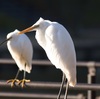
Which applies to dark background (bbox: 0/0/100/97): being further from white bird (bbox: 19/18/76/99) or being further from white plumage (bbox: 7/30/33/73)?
white bird (bbox: 19/18/76/99)

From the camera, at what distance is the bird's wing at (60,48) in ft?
19.5

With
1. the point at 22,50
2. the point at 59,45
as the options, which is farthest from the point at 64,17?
the point at 59,45

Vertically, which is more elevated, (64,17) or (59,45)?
(64,17)

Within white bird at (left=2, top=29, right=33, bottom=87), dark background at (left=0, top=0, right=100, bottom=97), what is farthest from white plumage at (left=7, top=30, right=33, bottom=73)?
dark background at (left=0, top=0, right=100, bottom=97)

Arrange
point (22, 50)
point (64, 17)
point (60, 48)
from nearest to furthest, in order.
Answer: point (60, 48), point (22, 50), point (64, 17)

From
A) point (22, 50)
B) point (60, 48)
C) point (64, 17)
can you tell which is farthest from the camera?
point (64, 17)

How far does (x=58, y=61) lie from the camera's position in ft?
19.8

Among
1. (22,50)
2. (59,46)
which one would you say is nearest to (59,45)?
(59,46)

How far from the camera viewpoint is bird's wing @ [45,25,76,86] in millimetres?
5938

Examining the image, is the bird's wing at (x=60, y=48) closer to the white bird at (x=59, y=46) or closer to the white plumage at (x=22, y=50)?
the white bird at (x=59, y=46)

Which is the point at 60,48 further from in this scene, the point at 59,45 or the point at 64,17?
the point at 64,17

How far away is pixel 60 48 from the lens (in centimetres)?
602

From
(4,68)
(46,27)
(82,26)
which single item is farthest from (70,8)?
(46,27)

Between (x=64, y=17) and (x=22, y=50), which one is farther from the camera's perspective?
(x=64, y=17)
